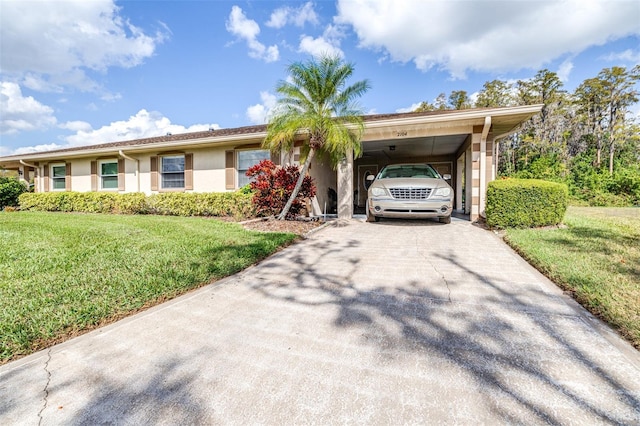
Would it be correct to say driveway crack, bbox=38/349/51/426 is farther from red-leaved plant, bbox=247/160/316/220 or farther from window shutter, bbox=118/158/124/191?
window shutter, bbox=118/158/124/191

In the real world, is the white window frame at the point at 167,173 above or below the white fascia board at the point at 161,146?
below

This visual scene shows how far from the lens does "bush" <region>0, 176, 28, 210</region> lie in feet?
42.3

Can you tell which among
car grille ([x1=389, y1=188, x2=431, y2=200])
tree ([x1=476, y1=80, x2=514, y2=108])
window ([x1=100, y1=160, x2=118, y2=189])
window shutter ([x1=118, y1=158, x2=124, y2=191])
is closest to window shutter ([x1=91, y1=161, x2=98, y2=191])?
window ([x1=100, y1=160, x2=118, y2=189])

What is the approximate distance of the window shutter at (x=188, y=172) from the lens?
11148 mm

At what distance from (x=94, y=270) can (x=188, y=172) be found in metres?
8.52

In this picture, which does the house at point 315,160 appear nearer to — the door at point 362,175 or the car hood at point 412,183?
the door at point 362,175

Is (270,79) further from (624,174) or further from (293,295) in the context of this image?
(624,174)

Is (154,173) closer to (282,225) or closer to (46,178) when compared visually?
(46,178)

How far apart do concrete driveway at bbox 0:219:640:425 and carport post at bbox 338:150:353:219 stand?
6.04 metres

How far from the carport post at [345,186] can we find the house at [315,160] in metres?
0.03

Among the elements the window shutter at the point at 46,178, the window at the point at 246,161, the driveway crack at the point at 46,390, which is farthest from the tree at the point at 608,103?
the window shutter at the point at 46,178

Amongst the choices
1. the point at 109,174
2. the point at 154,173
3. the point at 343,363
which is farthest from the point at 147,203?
the point at 343,363

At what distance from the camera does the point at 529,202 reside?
6.12 metres

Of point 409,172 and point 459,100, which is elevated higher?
point 459,100
